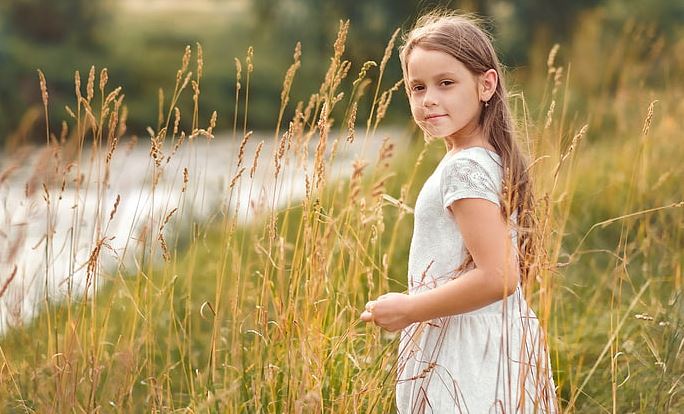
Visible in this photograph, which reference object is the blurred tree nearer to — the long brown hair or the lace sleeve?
the long brown hair

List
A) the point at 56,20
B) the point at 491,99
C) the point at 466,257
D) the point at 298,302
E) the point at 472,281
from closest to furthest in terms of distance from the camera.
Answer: the point at 472,281
the point at 466,257
the point at 491,99
the point at 298,302
the point at 56,20

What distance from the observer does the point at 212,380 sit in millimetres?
2654

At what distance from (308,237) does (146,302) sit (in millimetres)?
493

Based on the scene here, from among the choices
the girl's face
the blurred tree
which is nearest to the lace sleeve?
the girl's face

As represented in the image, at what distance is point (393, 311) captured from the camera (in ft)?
7.13

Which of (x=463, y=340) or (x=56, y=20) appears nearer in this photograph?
(x=463, y=340)

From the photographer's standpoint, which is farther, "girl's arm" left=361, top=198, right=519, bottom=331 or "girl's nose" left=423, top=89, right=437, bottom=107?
"girl's nose" left=423, top=89, right=437, bottom=107

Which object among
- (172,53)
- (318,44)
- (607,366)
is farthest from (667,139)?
(172,53)

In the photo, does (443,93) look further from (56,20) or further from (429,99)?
(56,20)

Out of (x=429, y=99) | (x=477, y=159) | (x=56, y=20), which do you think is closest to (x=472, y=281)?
(x=477, y=159)

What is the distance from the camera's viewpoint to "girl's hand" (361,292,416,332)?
217cm

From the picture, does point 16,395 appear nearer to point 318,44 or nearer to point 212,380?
point 212,380

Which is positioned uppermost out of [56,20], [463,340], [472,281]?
[56,20]

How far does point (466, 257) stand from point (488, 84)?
375 millimetres
